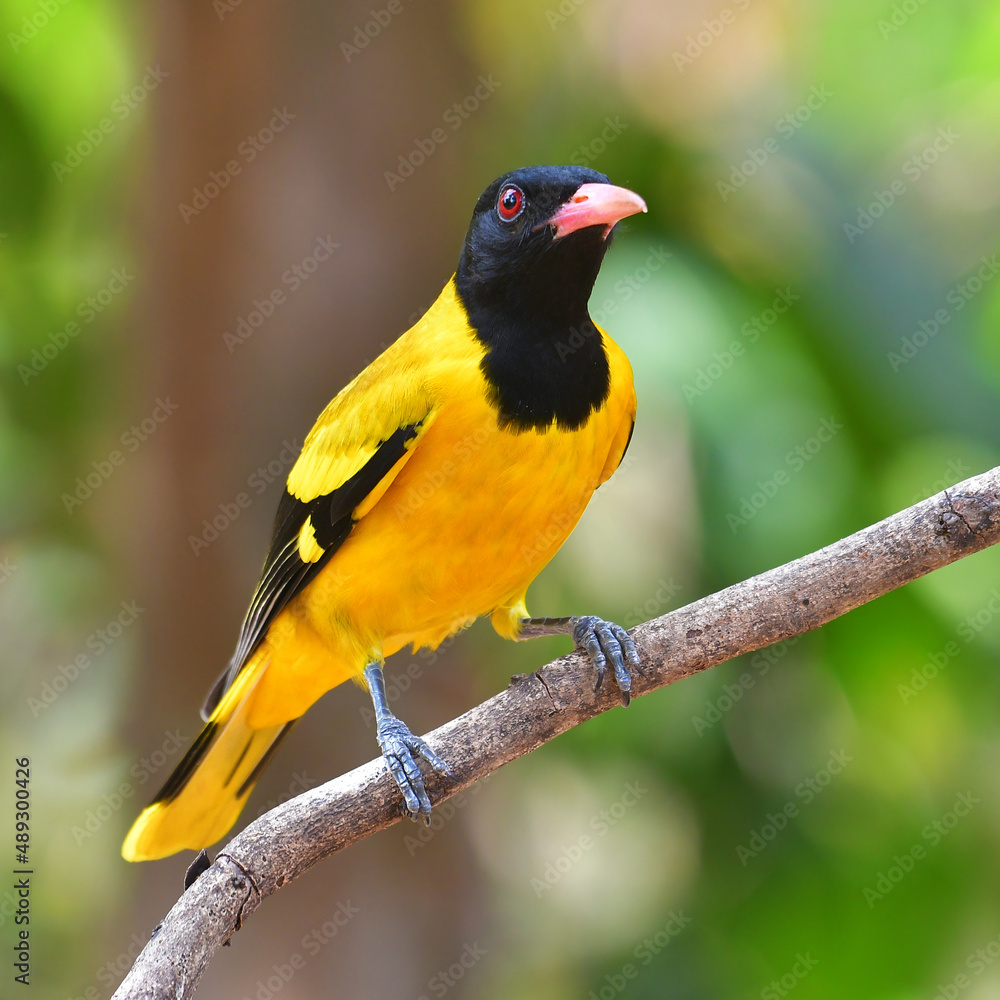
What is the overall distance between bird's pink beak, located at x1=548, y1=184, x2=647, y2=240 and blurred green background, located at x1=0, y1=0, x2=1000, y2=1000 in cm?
199

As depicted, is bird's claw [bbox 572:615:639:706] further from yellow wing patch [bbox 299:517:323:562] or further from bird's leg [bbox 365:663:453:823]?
yellow wing patch [bbox 299:517:323:562]

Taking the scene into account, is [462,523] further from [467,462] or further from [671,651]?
[671,651]

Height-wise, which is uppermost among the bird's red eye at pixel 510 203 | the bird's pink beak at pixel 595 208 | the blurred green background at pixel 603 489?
the bird's red eye at pixel 510 203

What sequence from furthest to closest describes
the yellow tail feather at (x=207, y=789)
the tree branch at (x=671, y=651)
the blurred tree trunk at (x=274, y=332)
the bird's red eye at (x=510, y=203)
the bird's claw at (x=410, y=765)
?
the blurred tree trunk at (x=274, y=332), the yellow tail feather at (x=207, y=789), the bird's red eye at (x=510, y=203), the bird's claw at (x=410, y=765), the tree branch at (x=671, y=651)

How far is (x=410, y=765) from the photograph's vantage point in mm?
2891

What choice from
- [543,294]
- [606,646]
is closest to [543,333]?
[543,294]

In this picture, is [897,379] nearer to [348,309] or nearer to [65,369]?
[348,309]

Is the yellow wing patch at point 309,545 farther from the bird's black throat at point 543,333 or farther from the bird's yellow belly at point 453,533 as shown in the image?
the bird's black throat at point 543,333

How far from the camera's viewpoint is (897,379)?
5180 millimetres

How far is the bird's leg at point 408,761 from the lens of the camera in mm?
2773

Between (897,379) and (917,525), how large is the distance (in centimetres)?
258

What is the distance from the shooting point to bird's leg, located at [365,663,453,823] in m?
2.77

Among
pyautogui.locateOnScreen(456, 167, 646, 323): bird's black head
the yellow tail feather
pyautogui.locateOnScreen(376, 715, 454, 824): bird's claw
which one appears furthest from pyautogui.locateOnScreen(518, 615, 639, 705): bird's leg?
the yellow tail feather

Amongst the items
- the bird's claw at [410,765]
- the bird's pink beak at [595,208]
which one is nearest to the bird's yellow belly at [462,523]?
the bird's claw at [410,765]
